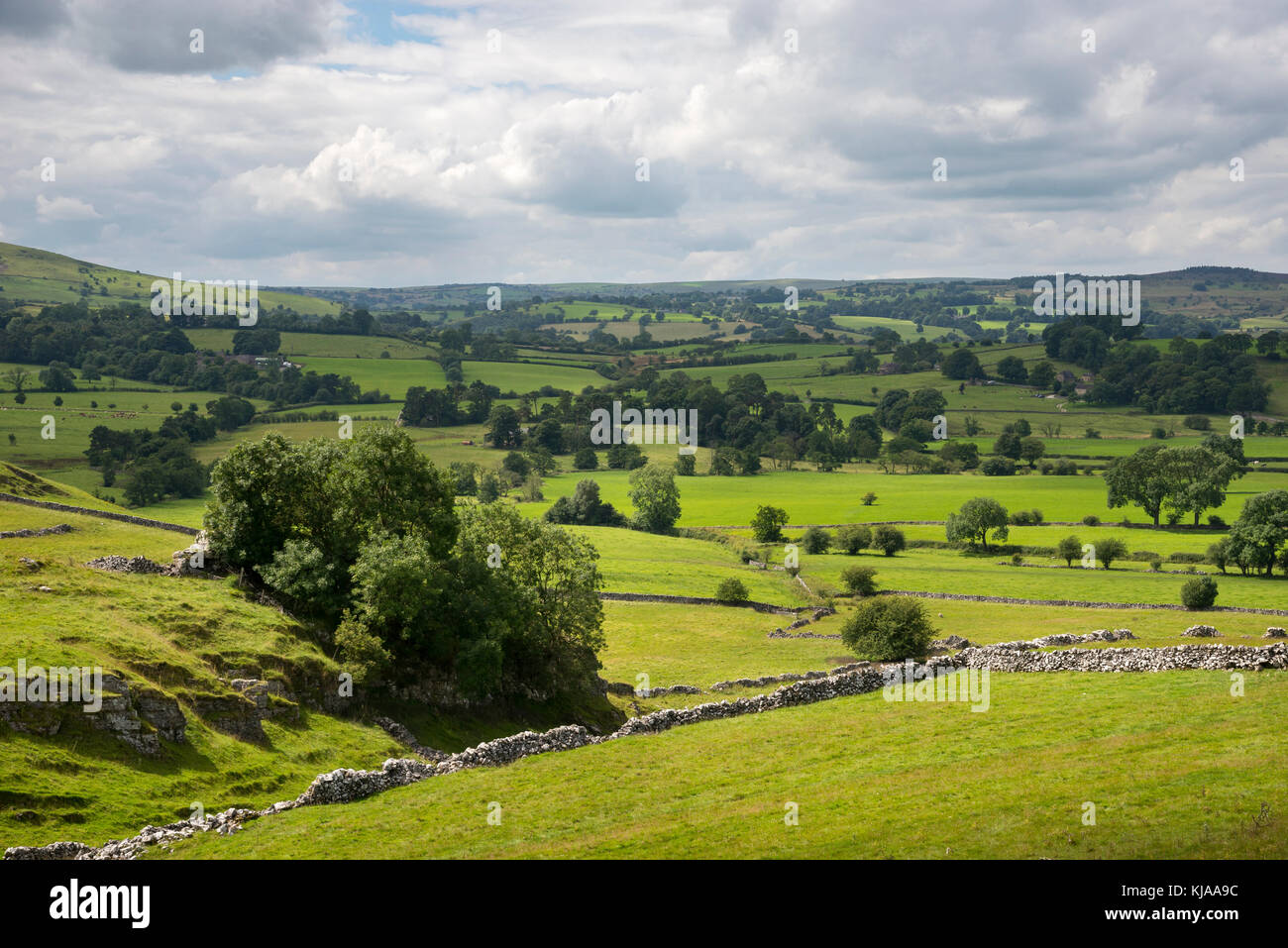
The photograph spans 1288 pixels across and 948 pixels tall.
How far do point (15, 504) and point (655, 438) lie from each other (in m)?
140

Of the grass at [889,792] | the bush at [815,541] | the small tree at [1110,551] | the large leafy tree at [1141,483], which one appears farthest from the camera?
the large leafy tree at [1141,483]

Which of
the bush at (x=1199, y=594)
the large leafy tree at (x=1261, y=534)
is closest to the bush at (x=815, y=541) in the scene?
the large leafy tree at (x=1261, y=534)

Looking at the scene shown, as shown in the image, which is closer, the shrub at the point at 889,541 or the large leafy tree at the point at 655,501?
the shrub at the point at 889,541

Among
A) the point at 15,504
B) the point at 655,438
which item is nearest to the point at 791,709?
the point at 15,504

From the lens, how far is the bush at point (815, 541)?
110500mm

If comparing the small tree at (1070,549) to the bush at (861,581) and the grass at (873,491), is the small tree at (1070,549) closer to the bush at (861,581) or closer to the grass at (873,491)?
the grass at (873,491)

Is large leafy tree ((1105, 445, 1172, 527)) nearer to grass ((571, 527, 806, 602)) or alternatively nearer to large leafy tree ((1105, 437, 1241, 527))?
large leafy tree ((1105, 437, 1241, 527))

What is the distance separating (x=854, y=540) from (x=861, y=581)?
21602 millimetres

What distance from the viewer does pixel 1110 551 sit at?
9656cm

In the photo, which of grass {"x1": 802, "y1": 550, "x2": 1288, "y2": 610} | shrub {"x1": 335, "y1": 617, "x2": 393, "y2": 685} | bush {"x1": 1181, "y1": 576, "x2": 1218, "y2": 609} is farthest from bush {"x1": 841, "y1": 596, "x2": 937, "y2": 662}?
bush {"x1": 1181, "y1": 576, "x2": 1218, "y2": 609}

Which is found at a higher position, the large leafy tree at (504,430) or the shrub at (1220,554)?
the large leafy tree at (504,430)

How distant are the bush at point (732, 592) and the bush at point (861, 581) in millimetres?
11794

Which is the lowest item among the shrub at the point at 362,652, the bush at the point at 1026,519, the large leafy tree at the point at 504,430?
the bush at the point at 1026,519
